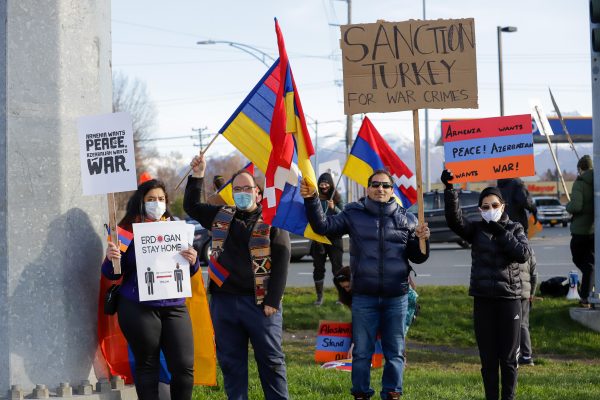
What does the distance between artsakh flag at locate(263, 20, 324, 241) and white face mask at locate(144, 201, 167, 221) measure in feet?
3.06

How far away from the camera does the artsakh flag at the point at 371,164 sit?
10789mm

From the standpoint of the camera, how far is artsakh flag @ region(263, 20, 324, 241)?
22.6 ft

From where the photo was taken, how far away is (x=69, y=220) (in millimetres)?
5809

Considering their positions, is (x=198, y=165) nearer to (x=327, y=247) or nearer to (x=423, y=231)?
(x=423, y=231)

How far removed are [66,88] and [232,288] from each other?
1767 mm

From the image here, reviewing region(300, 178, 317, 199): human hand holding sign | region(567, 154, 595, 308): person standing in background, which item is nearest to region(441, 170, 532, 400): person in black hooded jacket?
region(300, 178, 317, 199): human hand holding sign

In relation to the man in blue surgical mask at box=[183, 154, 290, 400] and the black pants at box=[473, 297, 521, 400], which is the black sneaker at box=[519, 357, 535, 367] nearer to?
the black pants at box=[473, 297, 521, 400]

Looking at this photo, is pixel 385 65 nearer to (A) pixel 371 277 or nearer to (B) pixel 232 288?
(A) pixel 371 277

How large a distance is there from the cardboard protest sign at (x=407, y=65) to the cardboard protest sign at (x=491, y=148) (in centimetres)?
286

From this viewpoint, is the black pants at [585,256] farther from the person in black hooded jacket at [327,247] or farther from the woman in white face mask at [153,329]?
the woman in white face mask at [153,329]

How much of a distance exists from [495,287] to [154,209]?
9.05ft

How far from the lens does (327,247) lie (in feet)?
44.8

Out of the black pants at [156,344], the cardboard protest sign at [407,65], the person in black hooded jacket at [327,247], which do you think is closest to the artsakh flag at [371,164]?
the person in black hooded jacket at [327,247]

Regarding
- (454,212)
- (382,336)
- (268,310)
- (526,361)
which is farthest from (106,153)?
(526,361)
